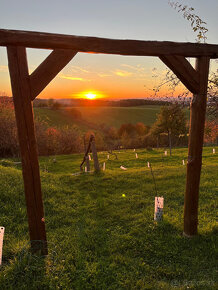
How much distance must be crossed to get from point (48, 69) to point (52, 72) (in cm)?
8

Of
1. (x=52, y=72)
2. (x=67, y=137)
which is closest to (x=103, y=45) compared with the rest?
(x=52, y=72)

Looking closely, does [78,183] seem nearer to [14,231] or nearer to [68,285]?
[14,231]

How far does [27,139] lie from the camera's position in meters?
3.74

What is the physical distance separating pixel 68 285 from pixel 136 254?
1.52 meters

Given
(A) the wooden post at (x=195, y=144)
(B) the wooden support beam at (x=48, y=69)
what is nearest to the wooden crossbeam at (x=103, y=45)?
(B) the wooden support beam at (x=48, y=69)

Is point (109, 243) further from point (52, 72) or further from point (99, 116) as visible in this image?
point (99, 116)

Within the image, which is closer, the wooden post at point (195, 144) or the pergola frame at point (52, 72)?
the pergola frame at point (52, 72)

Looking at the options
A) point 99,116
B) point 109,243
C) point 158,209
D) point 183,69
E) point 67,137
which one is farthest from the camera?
point 99,116

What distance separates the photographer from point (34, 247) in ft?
13.5

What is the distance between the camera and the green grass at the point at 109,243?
360 centimetres

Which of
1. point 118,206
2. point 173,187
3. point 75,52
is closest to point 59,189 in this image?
point 118,206

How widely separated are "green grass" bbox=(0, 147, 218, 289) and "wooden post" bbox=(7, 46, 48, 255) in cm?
45

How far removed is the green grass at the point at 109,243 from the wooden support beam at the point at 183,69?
134 inches

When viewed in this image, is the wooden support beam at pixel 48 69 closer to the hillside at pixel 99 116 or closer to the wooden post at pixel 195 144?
the wooden post at pixel 195 144
